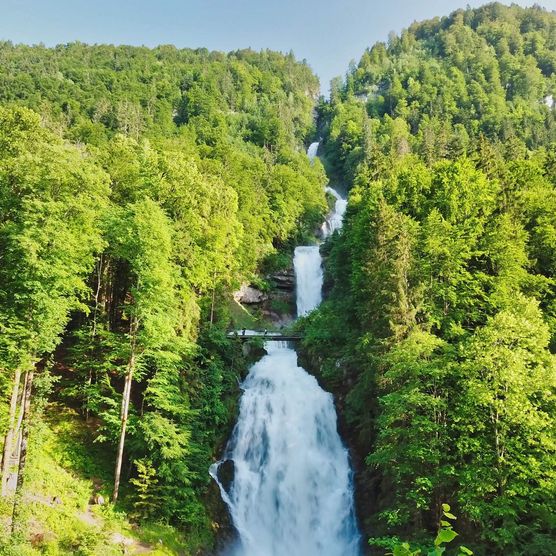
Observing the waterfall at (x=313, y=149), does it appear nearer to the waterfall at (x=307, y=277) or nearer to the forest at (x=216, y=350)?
the waterfall at (x=307, y=277)

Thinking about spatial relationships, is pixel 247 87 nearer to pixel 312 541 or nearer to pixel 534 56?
pixel 534 56

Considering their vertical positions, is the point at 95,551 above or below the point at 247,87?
below

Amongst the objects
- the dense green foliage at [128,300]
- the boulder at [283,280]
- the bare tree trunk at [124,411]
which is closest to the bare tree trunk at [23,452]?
the dense green foliage at [128,300]

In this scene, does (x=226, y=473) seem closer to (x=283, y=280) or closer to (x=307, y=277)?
(x=283, y=280)

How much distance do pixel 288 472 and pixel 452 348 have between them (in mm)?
14263

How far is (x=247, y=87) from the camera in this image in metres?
132

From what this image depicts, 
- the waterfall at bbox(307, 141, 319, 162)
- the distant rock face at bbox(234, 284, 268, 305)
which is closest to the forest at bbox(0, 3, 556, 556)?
the distant rock face at bbox(234, 284, 268, 305)

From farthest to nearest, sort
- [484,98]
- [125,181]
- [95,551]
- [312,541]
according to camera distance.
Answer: [484,98]
[125,181]
[312,541]
[95,551]

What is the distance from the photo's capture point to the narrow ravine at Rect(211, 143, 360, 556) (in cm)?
2506

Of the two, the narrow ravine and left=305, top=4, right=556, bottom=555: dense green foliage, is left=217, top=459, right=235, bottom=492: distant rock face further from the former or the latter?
left=305, top=4, right=556, bottom=555: dense green foliage

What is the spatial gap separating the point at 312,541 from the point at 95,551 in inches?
464

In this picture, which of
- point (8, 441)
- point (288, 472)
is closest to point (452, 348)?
point (288, 472)

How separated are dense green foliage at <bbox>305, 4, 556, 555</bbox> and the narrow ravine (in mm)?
1456

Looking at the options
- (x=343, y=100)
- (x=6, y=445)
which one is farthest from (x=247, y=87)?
(x=6, y=445)
